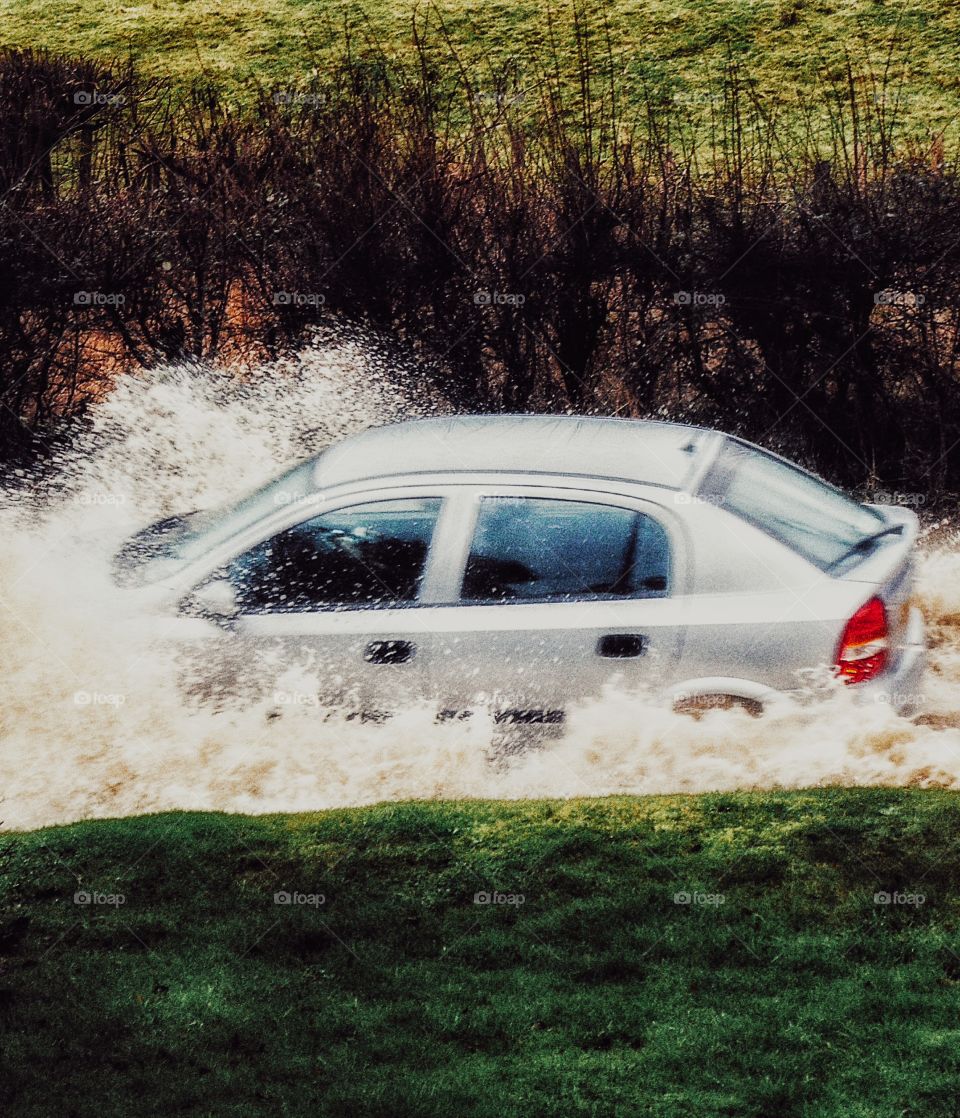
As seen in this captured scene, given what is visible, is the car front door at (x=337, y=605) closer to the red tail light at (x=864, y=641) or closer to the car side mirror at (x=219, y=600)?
the car side mirror at (x=219, y=600)

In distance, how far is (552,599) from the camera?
5.28 meters

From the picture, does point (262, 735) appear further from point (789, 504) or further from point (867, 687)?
point (867, 687)

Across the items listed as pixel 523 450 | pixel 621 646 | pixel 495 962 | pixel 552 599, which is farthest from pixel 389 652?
pixel 495 962

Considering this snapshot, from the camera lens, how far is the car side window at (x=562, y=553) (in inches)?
204

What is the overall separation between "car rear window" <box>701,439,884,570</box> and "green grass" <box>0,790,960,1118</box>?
113 centimetres

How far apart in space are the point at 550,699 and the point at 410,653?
679 millimetres

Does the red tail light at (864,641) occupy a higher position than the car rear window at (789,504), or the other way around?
the car rear window at (789,504)

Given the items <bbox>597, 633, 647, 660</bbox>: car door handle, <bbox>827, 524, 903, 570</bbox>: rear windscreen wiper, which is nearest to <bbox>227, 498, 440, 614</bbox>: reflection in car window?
<bbox>597, 633, 647, 660</bbox>: car door handle

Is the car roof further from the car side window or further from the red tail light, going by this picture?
the red tail light

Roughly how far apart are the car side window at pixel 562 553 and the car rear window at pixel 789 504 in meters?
0.42

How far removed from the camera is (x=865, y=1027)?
155 inches

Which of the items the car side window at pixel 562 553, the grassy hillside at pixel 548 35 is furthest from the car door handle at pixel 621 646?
the grassy hillside at pixel 548 35

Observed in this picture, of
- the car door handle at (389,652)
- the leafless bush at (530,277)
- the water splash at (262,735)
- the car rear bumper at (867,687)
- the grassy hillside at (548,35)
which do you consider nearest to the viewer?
the car rear bumper at (867,687)

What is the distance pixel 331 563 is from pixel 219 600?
57cm
